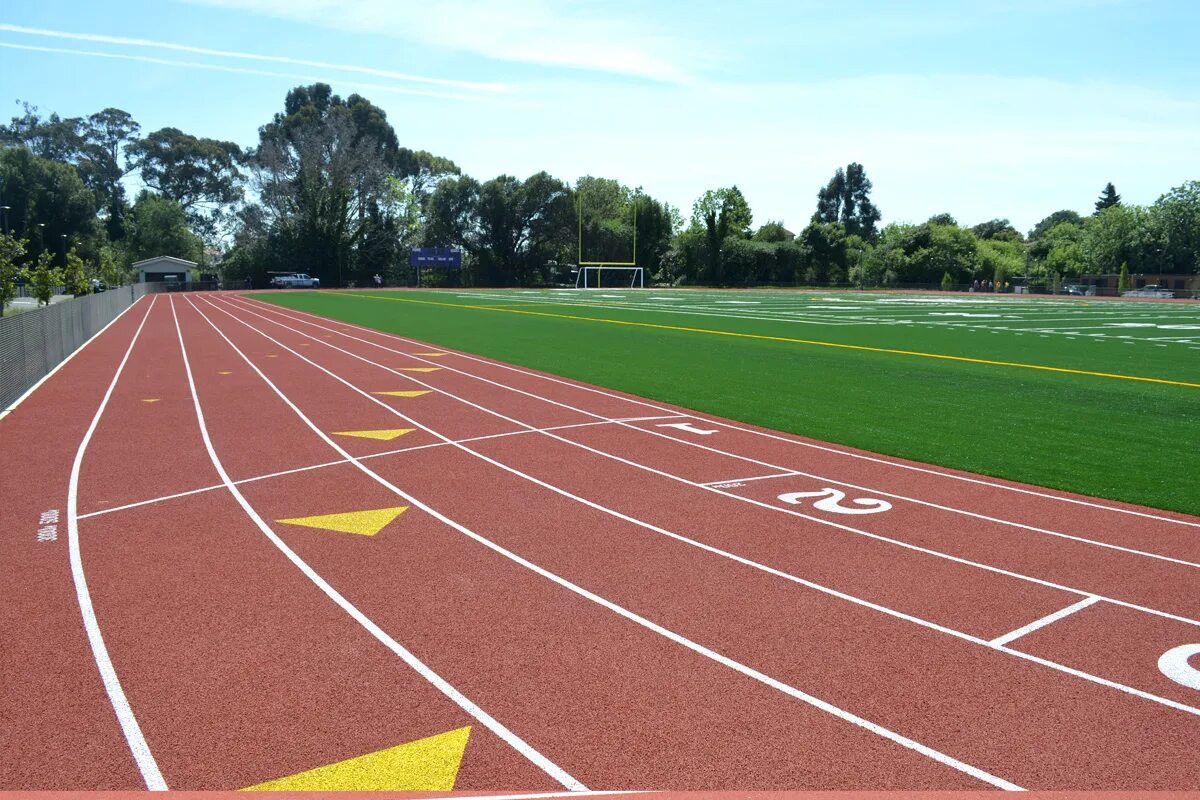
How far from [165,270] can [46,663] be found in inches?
3378

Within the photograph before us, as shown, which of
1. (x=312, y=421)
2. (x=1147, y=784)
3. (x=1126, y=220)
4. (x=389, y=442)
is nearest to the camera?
(x=1147, y=784)

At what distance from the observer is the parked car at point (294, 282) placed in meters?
80.4

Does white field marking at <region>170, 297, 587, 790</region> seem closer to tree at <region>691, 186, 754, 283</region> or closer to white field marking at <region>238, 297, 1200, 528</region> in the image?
white field marking at <region>238, 297, 1200, 528</region>

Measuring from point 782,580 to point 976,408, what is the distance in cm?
793

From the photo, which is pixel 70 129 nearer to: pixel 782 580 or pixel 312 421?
pixel 312 421

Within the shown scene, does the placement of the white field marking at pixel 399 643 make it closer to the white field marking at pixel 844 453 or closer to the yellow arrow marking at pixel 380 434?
the yellow arrow marking at pixel 380 434

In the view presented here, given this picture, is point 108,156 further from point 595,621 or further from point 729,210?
point 595,621

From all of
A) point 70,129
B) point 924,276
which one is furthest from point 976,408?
point 70,129

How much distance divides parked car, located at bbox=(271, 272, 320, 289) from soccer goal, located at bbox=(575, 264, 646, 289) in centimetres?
2371

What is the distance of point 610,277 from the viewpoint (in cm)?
8800

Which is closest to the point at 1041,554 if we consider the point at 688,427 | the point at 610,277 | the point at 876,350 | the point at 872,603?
the point at 872,603

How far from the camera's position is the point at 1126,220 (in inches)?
3051

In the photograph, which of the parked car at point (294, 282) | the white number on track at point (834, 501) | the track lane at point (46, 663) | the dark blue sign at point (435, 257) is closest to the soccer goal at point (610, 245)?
the dark blue sign at point (435, 257)

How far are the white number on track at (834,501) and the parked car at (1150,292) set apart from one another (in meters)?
67.7
